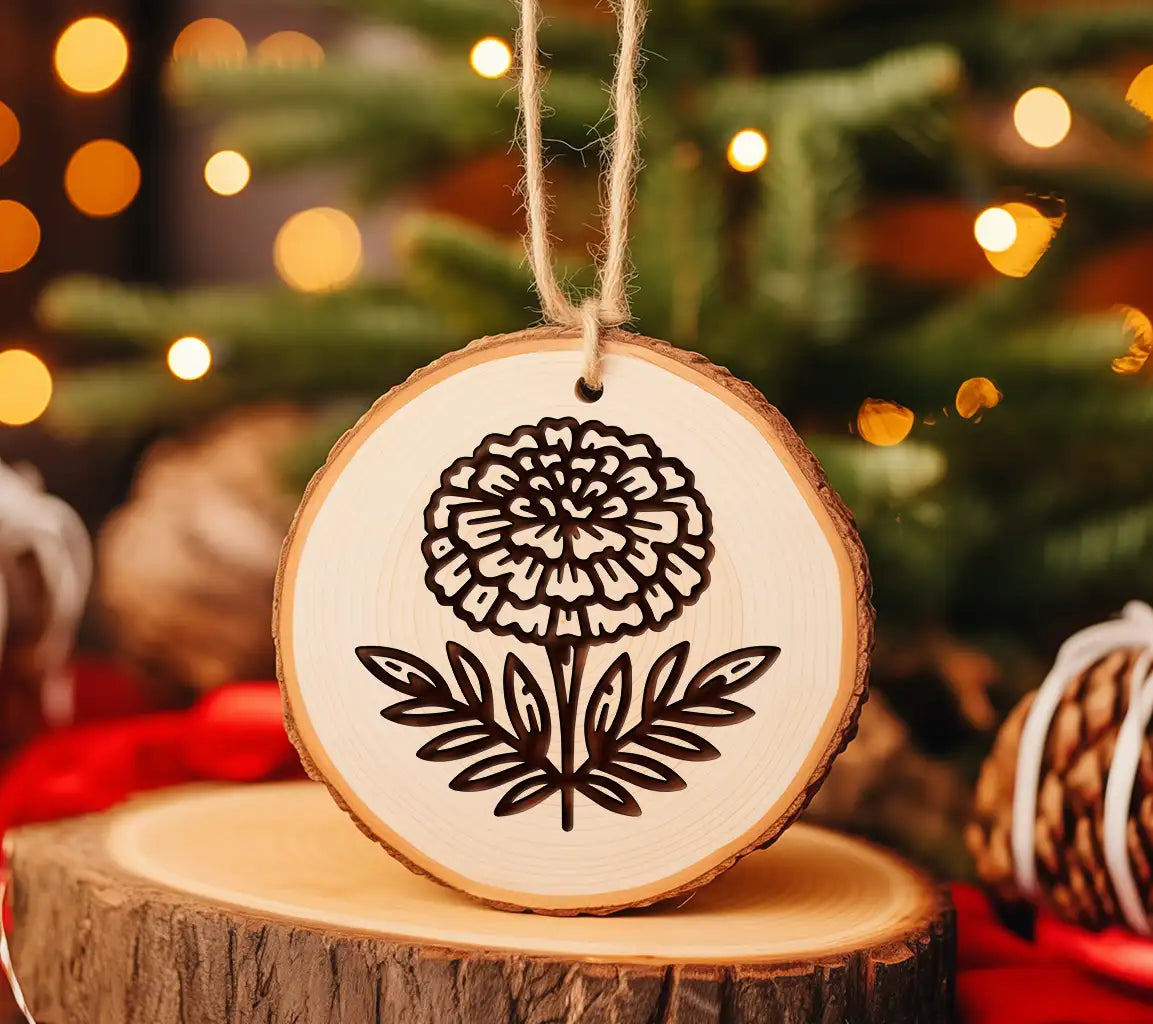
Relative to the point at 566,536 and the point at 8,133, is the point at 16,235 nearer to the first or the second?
the point at 8,133

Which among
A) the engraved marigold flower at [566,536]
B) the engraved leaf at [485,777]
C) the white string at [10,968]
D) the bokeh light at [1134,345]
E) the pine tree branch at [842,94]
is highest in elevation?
the pine tree branch at [842,94]

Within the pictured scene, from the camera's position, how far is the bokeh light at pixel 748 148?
1.04 metres

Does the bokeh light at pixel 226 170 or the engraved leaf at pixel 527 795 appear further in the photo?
the bokeh light at pixel 226 170

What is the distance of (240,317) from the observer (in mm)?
1133

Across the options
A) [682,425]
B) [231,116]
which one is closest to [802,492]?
[682,425]

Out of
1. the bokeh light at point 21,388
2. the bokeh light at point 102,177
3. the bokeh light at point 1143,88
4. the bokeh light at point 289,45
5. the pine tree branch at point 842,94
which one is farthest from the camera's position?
the bokeh light at point 289,45

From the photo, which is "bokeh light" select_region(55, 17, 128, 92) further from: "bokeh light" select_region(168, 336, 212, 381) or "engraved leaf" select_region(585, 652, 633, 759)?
"engraved leaf" select_region(585, 652, 633, 759)

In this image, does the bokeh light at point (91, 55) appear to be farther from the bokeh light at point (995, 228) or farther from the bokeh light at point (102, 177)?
the bokeh light at point (995, 228)

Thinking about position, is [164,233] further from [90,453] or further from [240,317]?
[240,317]

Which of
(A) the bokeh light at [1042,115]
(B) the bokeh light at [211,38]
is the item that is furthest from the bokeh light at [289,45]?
(A) the bokeh light at [1042,115]

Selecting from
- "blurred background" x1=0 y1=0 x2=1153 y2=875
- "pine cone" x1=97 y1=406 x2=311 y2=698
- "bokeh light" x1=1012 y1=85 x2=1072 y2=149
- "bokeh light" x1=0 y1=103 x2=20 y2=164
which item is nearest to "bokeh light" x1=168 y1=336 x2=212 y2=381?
"blurred background" x1=0 y1=0 x2=1153 y2=875

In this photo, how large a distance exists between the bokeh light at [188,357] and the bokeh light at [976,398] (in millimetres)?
769

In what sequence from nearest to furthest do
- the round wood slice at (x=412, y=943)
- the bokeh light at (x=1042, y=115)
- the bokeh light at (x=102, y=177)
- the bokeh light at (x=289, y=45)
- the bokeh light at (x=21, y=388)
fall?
the round wood slice at (x=412, y=943) < the bokeh light at (x=1042, y=115) < the bokeh light at (x=21, y=388) < the bokeh light at (x=102, y=177) < the bokeh light at (x=289, y=45)

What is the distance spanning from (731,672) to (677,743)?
48 millimetres
